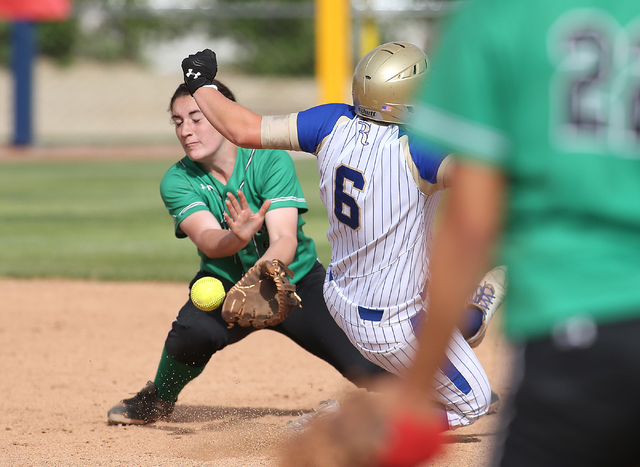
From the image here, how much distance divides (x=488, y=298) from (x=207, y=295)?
121 centimetres

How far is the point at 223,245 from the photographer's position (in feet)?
11.2

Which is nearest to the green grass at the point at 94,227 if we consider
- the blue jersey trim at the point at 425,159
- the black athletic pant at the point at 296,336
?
the black athletic pant at the point at 296,336

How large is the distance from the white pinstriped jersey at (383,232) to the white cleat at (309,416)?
754mm

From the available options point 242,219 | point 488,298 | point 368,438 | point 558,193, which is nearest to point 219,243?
point 242,219

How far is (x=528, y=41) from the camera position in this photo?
1.18 m

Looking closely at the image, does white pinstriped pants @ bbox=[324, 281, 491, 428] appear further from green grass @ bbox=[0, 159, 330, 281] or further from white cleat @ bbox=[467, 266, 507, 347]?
green grass @ bbox=[0, 159, 330, 281]

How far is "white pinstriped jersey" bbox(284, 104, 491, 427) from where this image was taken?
9.00 feet

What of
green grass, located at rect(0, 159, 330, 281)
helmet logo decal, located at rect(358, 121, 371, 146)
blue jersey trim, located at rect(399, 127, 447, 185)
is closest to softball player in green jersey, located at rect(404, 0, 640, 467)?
blue jersey trim, located at rect(399, 127, 447, 185)

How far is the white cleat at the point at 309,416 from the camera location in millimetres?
3566

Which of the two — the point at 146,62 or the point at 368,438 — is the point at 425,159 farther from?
the point at 146,62

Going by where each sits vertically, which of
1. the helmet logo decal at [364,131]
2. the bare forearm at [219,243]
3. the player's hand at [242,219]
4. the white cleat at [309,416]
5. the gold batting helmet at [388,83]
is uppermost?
the gold batting helmet at [388,83]

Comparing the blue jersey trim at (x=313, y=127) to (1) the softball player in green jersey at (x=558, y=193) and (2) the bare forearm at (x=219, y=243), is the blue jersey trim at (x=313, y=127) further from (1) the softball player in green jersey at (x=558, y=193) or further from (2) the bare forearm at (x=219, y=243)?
(1) the softball player in green jersey at (x=558, y=193)

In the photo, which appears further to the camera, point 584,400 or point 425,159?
point 425,159

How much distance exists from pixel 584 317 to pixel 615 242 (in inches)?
4.8
